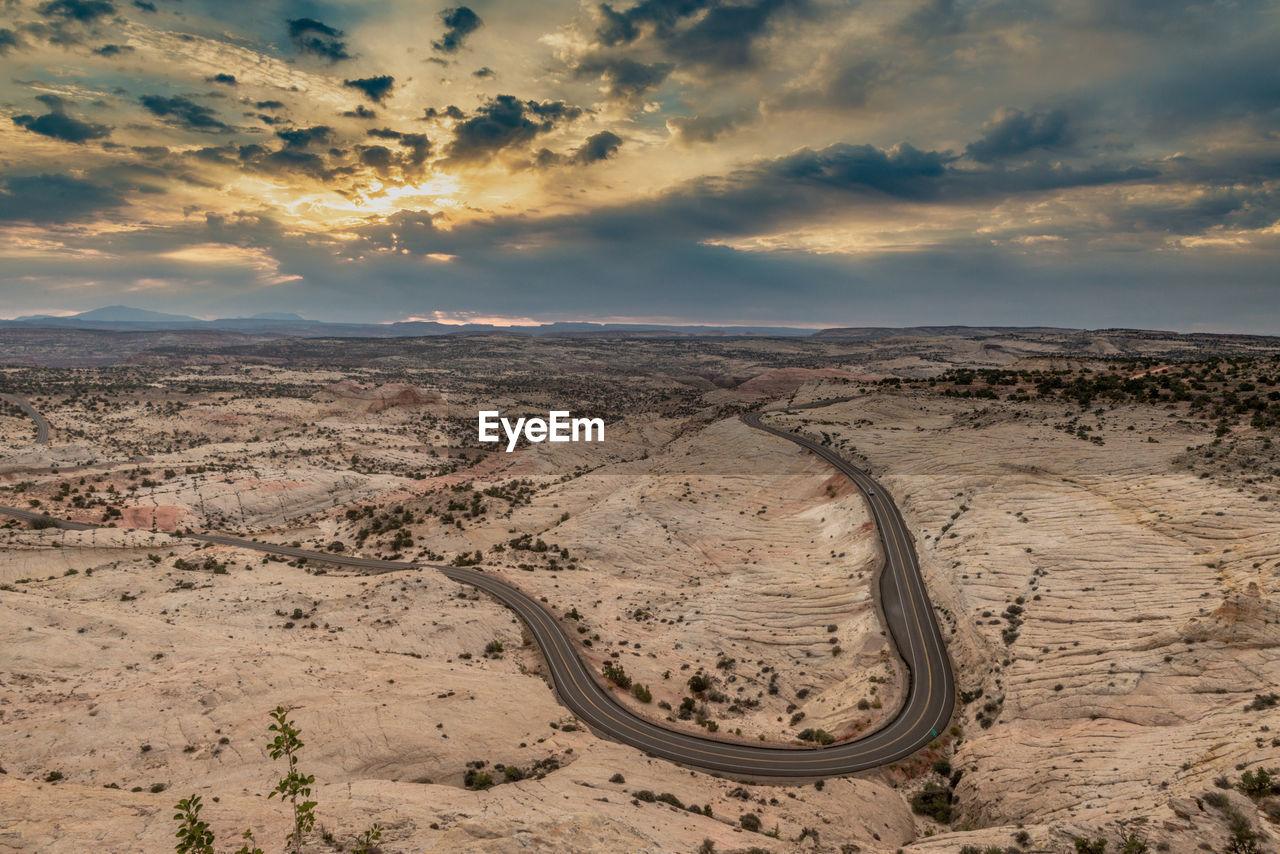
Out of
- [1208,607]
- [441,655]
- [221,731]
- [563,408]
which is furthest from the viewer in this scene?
[563,408]

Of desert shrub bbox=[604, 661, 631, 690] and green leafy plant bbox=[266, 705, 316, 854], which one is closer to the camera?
green leafy plant bbox=[266, 705, 316, 854]

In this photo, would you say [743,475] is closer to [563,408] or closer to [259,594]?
[259,594]

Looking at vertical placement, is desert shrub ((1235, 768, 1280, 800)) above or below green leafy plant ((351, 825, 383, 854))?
above

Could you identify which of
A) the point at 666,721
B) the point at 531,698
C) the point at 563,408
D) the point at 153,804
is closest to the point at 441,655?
the point at 531,698

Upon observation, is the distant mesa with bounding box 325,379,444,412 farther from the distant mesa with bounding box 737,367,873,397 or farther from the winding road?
the winding road

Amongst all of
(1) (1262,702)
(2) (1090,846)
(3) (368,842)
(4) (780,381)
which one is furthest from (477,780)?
(4) (780,381)

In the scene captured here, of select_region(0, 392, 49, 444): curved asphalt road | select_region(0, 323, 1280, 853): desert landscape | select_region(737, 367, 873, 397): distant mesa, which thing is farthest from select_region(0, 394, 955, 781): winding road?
select_region(737, 367, 873, 397): distant mesa

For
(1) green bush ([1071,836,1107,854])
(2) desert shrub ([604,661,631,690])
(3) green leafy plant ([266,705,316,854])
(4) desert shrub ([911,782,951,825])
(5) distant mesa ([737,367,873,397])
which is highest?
(5) distant mesa ([737,367,873,397])
